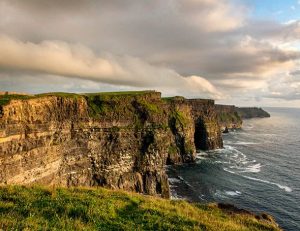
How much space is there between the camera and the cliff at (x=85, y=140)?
155ft

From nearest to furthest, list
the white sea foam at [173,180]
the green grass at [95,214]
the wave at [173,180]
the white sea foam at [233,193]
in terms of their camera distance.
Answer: the green grass at [95,214] < the white sea foam at [233,193] < the wave at [173,180] < the white sea foam at [173,180]

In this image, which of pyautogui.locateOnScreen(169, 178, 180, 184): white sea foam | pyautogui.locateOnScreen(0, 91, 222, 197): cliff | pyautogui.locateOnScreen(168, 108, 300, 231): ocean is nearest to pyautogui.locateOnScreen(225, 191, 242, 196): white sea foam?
pyautogui.locateOnScreen(168, 108, 300, 231): ocean

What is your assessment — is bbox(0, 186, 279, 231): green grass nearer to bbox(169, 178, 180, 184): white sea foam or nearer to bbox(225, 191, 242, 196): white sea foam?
bbox(225, 191, 242, 196): white sea foam

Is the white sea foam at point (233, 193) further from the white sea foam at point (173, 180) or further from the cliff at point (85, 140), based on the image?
the cliff at point (85, 140)

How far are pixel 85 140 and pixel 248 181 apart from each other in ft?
161

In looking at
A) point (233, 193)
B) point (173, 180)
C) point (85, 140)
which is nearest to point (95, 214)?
point (85, 140)

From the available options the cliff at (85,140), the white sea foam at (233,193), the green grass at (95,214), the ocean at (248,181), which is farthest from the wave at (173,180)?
the green grass at (95,214)

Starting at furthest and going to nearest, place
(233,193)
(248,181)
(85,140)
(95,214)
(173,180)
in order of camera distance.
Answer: (173,180) → (248,181) → (233,193) → (85,140) → (95,214)

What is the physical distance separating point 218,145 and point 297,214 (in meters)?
78.4

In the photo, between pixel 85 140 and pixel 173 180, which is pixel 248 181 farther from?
pixel 85 140

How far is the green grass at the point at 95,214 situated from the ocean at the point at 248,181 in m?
42.7

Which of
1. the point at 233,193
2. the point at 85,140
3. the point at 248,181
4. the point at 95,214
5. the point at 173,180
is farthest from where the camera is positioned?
the point at 173,180

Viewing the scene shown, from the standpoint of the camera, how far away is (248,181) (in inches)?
3172

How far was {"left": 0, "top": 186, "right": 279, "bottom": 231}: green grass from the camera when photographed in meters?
14.2
